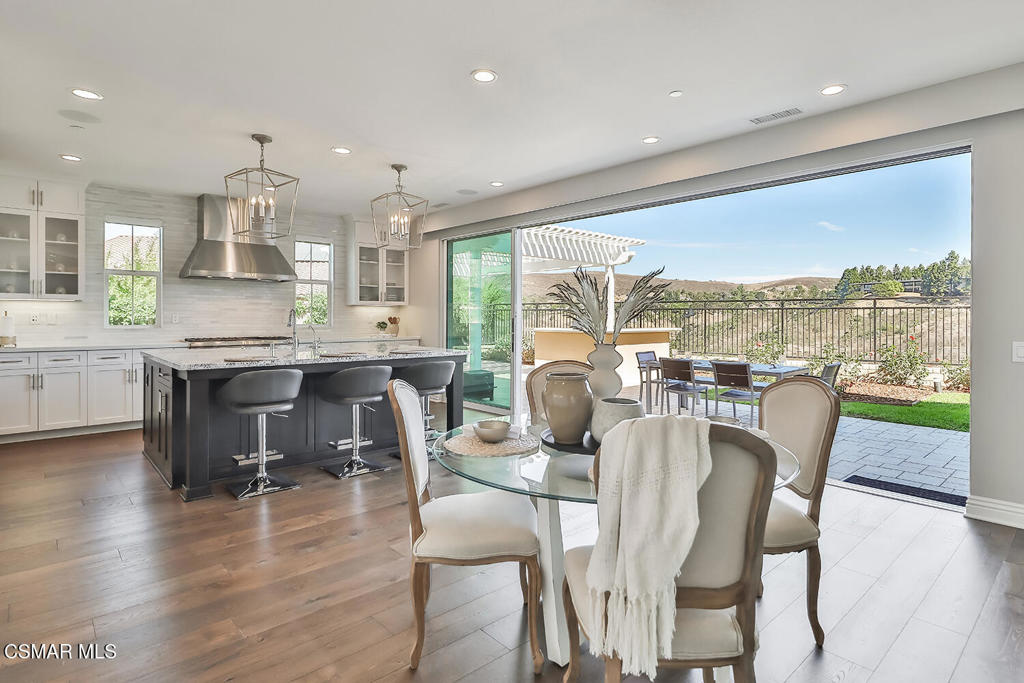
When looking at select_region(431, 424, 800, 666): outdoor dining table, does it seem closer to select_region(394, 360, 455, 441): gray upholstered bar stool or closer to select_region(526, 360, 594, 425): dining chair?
select_region(526, 360, 594, 425): dining chair

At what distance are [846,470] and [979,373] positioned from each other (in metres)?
1.45

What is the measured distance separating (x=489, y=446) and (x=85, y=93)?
11.5ft

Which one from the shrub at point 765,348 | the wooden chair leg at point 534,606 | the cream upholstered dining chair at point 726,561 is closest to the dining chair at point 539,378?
the wooden chair leg at point 534,606

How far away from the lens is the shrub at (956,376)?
23.5ft

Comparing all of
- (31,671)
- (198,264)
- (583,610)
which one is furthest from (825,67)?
(198,264)

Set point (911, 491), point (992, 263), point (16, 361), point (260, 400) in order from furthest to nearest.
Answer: point (16, 361)
point (911, 491)
point (260, 400)
point (992, 263)

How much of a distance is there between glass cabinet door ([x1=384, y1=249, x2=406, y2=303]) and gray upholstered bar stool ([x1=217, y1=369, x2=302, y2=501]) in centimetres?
415

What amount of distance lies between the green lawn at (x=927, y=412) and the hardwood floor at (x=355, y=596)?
3934 millimetres

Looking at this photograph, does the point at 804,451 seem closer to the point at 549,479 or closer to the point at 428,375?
the point at 549,479

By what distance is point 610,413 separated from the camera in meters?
1.96

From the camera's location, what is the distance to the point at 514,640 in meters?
2.05

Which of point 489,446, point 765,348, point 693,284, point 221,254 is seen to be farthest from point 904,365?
point 221,254

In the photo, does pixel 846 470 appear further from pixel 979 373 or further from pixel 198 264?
pixel 198 264

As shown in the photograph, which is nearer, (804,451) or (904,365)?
(804,451)
